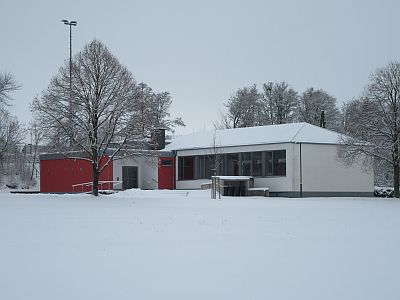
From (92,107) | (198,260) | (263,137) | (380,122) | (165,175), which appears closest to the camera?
(198,260)

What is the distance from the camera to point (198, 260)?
1173 centimetres

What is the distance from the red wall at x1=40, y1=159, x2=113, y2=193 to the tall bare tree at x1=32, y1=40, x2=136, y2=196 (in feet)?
32.8

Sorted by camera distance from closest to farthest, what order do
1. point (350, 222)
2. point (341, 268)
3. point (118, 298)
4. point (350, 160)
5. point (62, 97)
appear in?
point (118, 298), point (341, 268), point (350, 222), point (62, 97), point (350, 160)

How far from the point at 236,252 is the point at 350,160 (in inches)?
1109

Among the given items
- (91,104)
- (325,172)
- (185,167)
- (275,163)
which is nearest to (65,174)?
(185,167)

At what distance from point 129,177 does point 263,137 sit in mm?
11998

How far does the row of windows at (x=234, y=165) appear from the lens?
42781mm

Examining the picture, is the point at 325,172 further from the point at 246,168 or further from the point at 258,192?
the point at 246,168

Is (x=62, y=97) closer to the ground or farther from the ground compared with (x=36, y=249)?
farther from the ground

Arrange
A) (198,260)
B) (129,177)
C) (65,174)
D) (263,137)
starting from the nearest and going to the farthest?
(198,260) < (263,137) < (65,174) < (129,177)

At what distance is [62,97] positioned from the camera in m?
34.1

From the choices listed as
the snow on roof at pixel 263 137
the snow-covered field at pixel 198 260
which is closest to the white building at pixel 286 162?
the snow on roof at pixel 263 137

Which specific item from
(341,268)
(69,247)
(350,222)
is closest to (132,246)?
(69,247)

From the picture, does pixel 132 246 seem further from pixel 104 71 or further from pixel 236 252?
pixel 104 71
